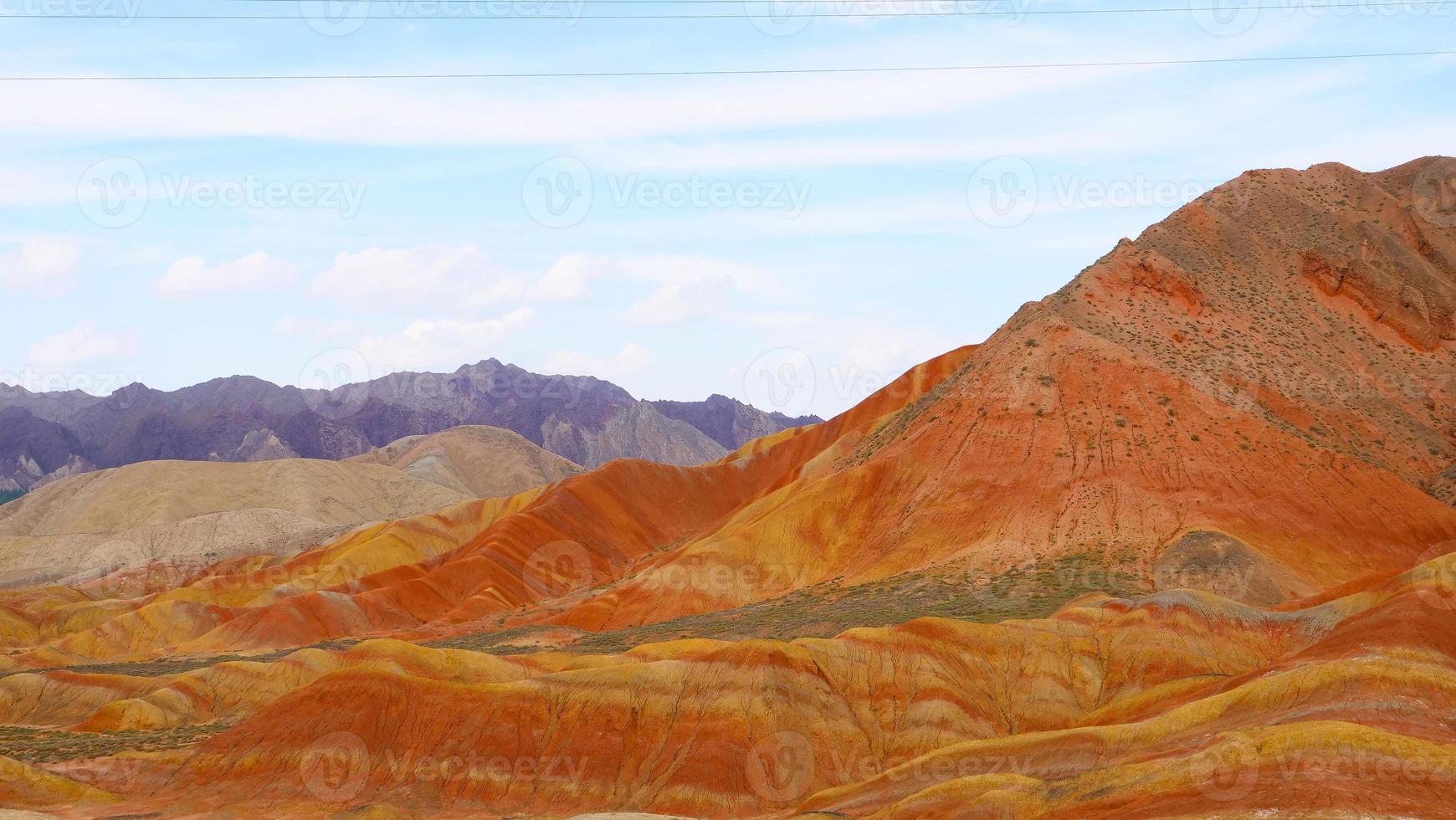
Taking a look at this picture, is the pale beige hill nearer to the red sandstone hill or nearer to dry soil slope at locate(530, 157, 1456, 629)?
the red sandstone hill

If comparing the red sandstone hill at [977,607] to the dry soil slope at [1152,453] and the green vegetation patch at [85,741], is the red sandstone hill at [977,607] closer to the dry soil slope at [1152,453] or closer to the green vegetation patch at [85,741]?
the dry soil slope at [1152,453]

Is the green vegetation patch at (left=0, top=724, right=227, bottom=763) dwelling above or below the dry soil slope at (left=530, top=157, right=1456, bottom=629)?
below

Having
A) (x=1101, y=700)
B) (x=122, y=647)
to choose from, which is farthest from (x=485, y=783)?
(x=122, y=647)

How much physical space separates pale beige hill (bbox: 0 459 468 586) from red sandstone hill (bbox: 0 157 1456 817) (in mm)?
18710

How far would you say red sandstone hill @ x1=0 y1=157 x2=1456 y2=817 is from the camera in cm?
4438

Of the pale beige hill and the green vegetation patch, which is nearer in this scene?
the green vegetation patch

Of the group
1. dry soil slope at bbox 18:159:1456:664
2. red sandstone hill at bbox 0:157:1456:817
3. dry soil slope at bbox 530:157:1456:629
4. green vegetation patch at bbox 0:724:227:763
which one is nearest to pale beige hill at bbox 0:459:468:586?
red sandstone hill at bbox 0:157:1456:817

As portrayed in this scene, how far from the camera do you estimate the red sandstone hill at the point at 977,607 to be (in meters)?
44.4

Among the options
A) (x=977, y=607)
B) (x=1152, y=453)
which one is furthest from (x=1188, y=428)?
(x=977, y=607)

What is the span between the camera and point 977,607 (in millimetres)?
73062

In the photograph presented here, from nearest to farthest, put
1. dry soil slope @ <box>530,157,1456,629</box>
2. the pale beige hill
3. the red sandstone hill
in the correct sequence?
the red sandstone hill → dry soil slope @ <box>530,157,1456,629</box> → the pale beige hill

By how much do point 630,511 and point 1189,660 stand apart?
88.9m

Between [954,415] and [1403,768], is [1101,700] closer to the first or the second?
[1403,768]

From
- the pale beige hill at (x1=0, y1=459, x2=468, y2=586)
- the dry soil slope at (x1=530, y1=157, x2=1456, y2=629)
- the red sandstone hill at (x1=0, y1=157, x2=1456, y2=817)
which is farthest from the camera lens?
the pale beige hill at (x1=0, y1=459, x2=468, y2=586)
